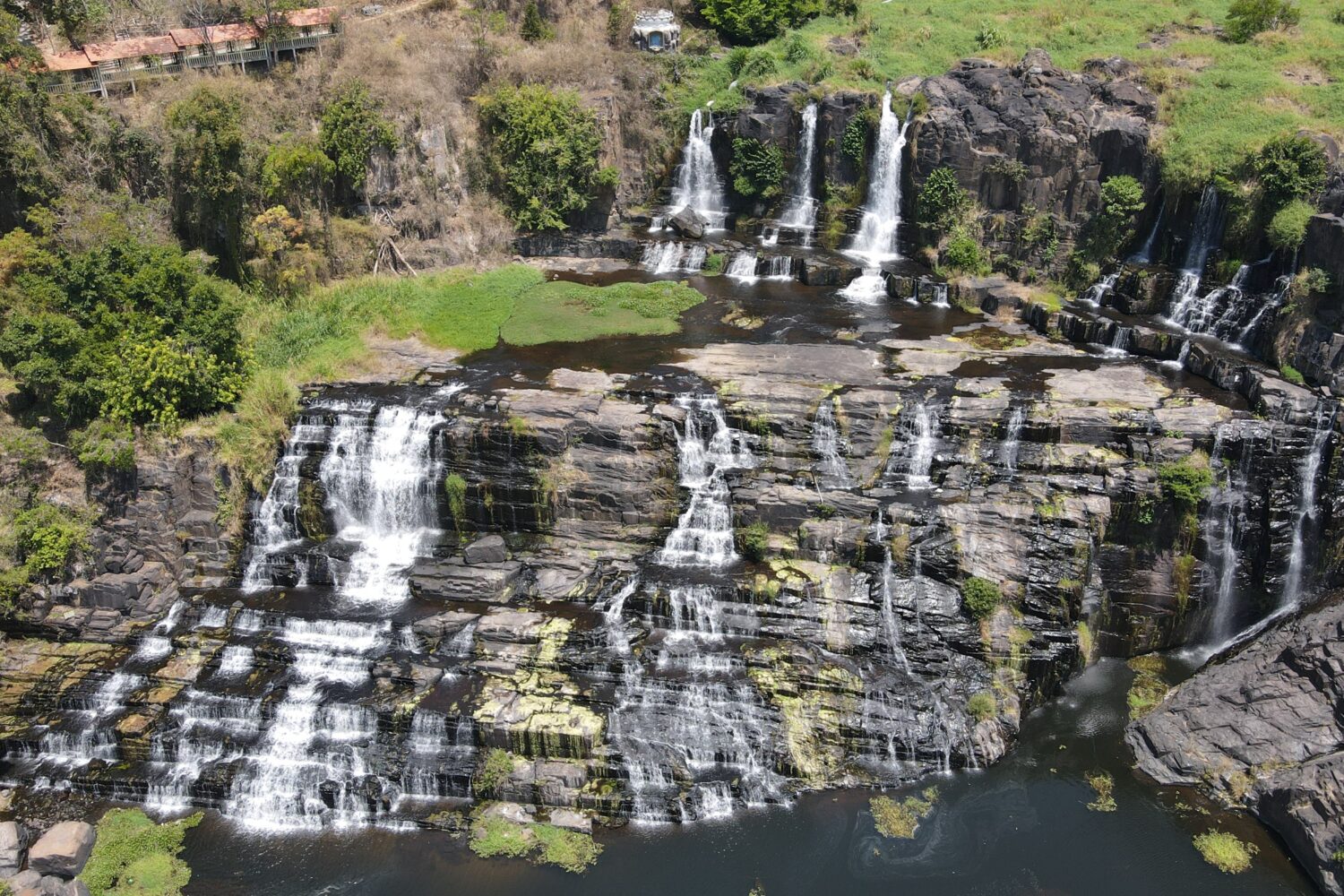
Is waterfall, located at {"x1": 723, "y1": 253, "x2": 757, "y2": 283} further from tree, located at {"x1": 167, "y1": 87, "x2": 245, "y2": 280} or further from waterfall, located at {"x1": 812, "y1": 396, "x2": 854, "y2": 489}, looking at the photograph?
tree, located at {"x1": 167, "y1": 87, "x2": 245, "y2": 280}

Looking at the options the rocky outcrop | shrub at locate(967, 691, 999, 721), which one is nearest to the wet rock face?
shrub at locate(967, 691, 999, 721)

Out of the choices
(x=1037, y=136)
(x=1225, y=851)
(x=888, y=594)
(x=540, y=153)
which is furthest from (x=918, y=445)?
(x=540, y=153)

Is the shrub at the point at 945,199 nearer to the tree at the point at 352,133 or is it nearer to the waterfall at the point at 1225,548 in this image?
the waterfall at the point at 1225,548

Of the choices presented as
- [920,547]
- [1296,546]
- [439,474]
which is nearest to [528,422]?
[439,474]

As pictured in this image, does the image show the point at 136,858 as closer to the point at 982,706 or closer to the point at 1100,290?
the point at 982,706

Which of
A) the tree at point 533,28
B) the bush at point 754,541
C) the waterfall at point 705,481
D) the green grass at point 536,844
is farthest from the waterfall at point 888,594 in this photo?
the tree at point 533,28
